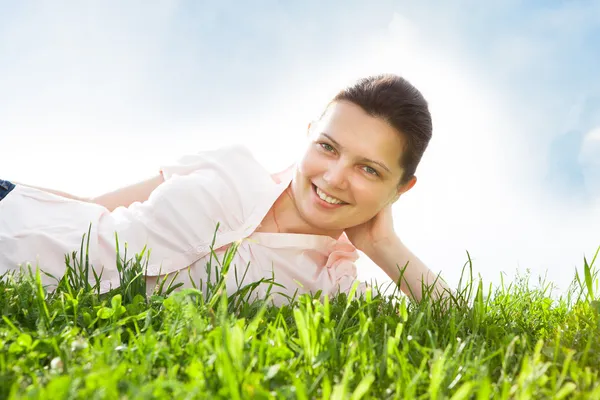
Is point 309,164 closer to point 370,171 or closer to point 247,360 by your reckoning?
point 370,171

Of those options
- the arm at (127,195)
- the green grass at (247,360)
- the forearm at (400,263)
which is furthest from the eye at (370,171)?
the arm at (127,195)

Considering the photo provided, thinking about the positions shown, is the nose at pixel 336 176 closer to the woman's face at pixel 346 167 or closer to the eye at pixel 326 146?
the woman's face at pixel 346 167

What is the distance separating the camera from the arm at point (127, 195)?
404 centimetres

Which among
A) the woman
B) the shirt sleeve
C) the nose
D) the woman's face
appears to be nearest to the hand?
the woman

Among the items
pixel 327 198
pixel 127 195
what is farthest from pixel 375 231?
pixel 127 195

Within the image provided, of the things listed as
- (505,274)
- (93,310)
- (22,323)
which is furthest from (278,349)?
(505,274)

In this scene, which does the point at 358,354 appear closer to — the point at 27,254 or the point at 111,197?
the point at 27,254

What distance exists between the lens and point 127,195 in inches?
161

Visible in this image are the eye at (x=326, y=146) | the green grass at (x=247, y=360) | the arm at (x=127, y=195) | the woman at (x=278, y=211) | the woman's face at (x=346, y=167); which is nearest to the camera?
the green grass at (x=247, y=360)

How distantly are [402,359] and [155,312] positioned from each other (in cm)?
114

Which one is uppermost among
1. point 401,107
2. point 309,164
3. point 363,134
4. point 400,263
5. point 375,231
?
point 401,107

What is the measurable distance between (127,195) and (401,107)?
207 centimetres

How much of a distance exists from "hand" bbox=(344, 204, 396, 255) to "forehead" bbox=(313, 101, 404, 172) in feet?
1.58

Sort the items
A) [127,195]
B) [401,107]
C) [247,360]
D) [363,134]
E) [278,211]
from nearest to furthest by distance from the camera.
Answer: [247,360], [363,134], [401,107], [278,211], [127,195]
